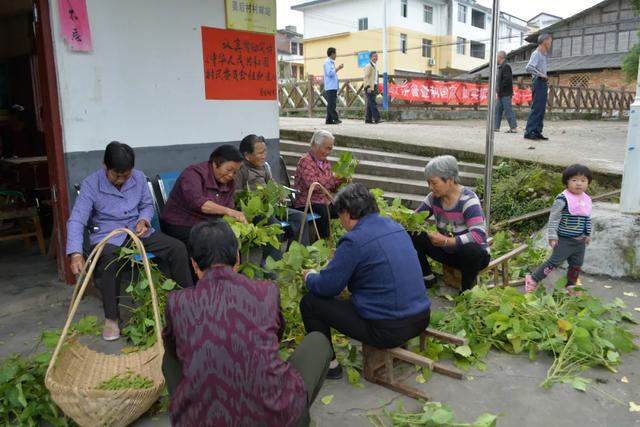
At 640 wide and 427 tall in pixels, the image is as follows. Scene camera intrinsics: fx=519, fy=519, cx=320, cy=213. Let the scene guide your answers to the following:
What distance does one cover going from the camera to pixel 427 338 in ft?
11.3

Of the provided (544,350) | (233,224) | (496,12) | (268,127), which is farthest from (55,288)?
(496,12)

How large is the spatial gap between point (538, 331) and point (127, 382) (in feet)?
8.93

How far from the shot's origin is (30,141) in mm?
8312

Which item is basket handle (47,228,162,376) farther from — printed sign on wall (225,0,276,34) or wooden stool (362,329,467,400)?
printed sign on wall (225,0,276,34)

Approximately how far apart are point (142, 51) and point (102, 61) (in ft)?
1.39

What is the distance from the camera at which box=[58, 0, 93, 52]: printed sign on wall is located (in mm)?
4250

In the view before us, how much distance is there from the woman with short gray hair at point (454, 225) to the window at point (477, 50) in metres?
39.5

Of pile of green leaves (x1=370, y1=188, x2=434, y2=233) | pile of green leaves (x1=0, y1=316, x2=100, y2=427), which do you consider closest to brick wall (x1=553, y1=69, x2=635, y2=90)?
pile of green leaves (x1=370, y1=188, x2=434, y2=233)

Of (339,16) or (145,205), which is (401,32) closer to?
(339,16)

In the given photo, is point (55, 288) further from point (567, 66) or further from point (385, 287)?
point (567, 66)

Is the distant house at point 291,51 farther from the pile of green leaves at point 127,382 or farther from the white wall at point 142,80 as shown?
the pile of green leaves at point 127,382

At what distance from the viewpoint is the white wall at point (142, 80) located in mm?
4441

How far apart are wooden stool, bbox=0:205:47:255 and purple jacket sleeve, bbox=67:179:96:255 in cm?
200

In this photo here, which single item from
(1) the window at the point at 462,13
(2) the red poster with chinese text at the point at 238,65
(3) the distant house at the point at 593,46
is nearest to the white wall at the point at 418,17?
(1) the window at the point at 462,13
